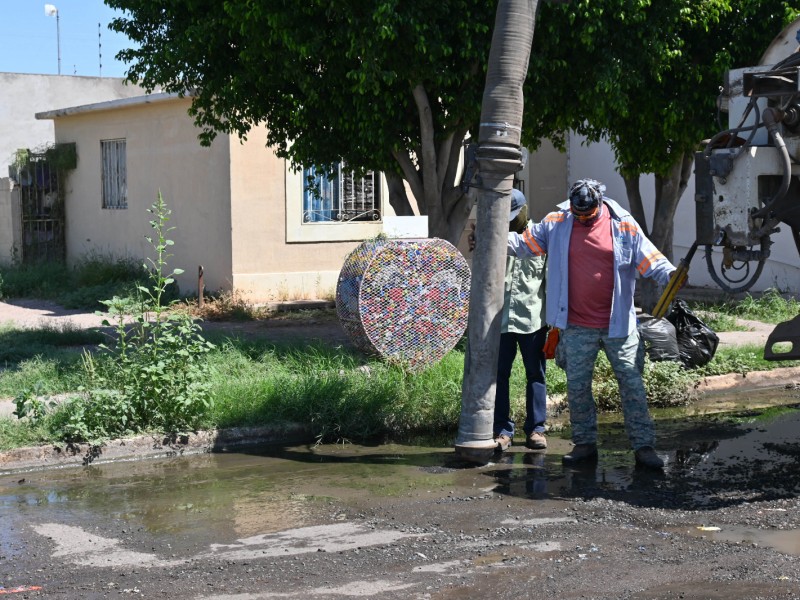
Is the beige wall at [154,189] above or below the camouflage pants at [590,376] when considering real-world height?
above

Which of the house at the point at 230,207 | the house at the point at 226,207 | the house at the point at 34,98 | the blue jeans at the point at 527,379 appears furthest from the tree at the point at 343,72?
the house at the point at 34,98

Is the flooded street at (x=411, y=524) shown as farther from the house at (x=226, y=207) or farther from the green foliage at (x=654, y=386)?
the house at (x=226, y=207)

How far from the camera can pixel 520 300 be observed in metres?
7.56

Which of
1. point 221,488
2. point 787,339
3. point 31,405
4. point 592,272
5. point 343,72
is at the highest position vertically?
point 343,72

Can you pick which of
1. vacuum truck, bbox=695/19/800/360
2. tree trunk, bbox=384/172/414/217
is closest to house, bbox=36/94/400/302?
tree trunk, bbox=384/172/414/217

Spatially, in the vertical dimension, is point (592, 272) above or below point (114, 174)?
below

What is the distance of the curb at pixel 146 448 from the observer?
7477 millimetres

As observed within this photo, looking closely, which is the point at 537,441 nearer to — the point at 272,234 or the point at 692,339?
the point at 692,339

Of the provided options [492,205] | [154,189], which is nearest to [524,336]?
[492,205]

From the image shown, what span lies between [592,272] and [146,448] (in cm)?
337

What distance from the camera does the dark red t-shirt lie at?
7.10 metres

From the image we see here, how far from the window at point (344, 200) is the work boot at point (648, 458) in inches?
405

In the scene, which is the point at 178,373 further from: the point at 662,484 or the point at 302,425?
the point at 662,484

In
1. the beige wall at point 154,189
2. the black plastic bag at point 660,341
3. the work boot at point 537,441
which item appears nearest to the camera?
the work boot at point 537,441
